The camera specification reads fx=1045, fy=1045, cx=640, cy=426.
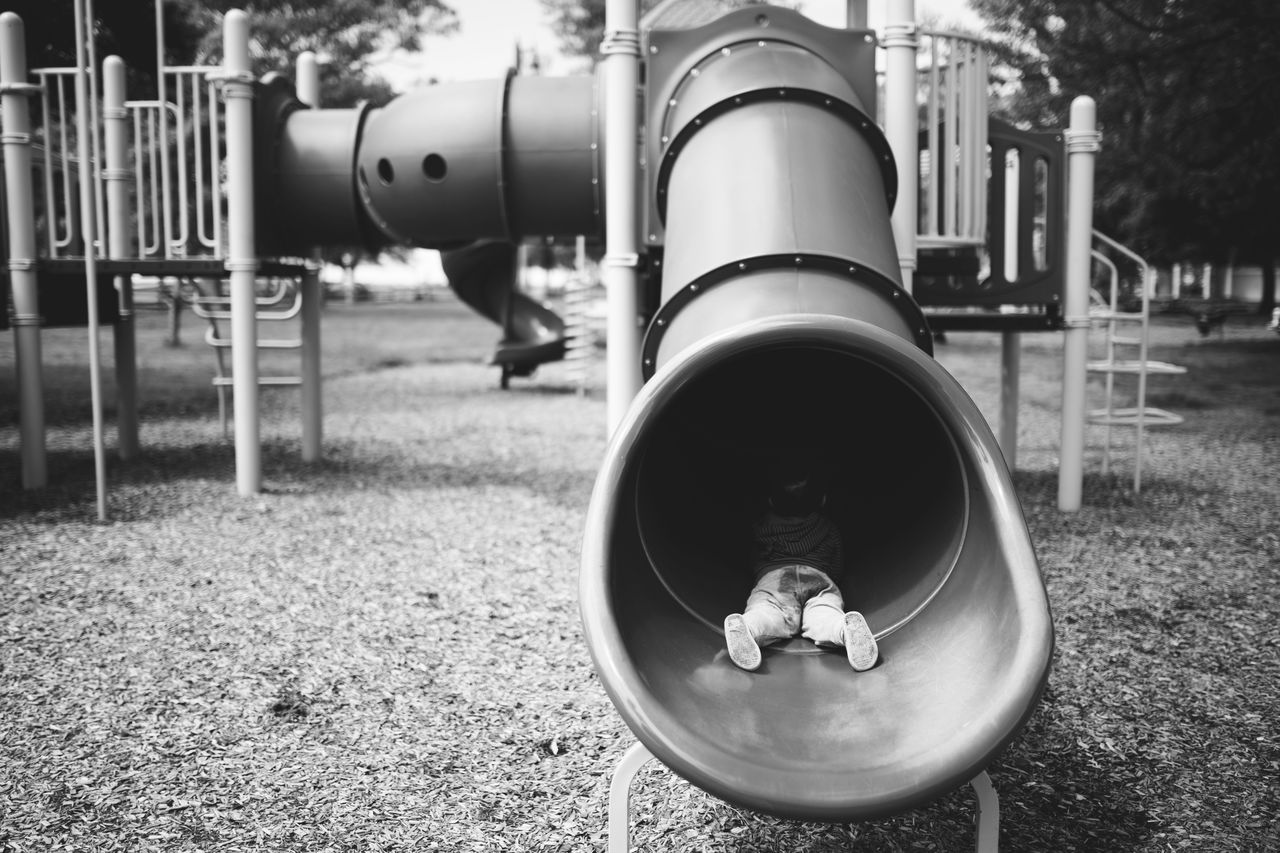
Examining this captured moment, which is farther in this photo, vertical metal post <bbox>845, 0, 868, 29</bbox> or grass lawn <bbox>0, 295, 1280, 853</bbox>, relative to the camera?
vertical metal post <bbox>845, 0, 868, 29</bbox>

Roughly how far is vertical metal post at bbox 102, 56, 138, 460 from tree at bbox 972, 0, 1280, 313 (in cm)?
923

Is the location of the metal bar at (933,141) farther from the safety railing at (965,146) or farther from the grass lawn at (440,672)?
the grass lawn at (440,672)

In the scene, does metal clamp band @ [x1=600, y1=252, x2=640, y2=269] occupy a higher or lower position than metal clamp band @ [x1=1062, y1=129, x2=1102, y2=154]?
lower

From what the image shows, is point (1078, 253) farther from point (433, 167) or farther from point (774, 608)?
point (774, 608)

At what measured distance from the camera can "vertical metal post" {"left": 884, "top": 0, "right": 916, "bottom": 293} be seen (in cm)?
443

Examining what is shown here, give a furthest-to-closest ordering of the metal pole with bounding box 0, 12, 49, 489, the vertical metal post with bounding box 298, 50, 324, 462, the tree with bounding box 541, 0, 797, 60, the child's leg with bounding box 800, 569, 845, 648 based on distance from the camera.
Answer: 1. the tree with bounding box 541, 0, 797, 60
2. the vertical metal post with bounding box 298, 50, 324, 462
3. the metal pole with bounding box 0, 12, 49, 489
4. the child's leg with bounding box 800, 569, 845, 648

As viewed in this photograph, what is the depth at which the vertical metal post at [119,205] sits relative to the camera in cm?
759

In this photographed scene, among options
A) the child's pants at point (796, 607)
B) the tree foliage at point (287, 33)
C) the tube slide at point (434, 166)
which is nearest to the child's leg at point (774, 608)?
the child's pants at point (796, 607)

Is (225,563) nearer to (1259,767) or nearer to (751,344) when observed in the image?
(751,344)

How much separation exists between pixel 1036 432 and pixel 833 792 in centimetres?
922

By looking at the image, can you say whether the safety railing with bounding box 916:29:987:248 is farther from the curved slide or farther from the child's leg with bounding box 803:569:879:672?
the curved slide

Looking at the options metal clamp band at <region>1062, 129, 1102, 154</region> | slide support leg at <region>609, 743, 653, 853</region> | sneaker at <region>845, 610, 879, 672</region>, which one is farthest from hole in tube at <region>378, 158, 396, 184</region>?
slide support leg at <region>609, 743, 653, 853</region>

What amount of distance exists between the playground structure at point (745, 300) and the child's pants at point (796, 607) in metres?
0.08

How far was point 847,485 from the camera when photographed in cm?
389
